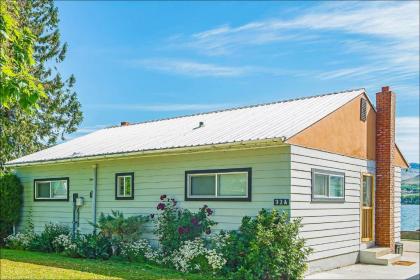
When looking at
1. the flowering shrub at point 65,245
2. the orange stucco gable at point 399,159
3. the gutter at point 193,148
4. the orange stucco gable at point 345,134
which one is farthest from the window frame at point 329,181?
the flowering shrub at point 65,245

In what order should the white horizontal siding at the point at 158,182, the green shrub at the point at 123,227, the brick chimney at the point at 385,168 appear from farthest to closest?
the brick chimney at the point at 385,168, the green shrub at the point at 123,227, the white horizontal siding at the point at 158,182

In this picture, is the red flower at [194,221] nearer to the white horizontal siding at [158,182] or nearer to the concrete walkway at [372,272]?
the white horizontal siding at [158,182]

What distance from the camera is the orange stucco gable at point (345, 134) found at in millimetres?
11095

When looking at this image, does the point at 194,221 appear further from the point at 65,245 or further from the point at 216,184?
the point at 65,245

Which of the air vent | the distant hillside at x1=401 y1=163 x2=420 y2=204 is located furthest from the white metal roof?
the distant hillside at x1=401 y1=163 x2=420 y2=204

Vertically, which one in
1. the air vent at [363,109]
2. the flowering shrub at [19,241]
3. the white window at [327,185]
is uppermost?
the air vent at [363,109]

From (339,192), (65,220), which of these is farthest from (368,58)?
(65,220)

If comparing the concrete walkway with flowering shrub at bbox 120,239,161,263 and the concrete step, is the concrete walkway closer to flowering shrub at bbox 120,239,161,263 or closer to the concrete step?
the concrete step

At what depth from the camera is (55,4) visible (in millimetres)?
22281

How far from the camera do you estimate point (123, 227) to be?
12.8m

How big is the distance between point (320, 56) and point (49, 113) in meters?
16.0

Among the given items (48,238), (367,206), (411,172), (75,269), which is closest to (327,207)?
(367,206)

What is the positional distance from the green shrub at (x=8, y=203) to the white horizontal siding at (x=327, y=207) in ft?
36.5

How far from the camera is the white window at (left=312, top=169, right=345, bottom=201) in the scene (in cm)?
1139
